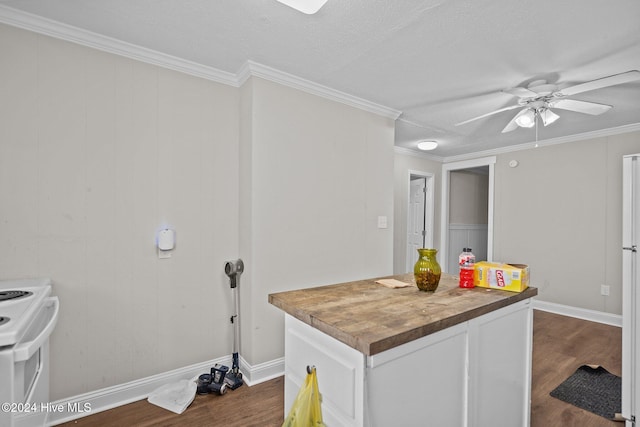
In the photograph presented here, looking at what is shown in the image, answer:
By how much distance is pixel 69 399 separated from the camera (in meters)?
1.96

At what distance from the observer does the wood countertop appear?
3.53ft

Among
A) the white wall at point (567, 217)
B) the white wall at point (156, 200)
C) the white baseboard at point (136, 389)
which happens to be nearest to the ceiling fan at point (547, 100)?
the white wall at point (156, 200)

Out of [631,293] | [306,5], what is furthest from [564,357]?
[306,5]

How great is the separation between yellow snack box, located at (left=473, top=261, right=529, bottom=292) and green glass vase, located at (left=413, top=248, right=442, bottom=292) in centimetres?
31

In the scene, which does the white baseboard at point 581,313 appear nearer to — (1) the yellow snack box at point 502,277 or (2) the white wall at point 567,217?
(2) the white wall at point 567,217

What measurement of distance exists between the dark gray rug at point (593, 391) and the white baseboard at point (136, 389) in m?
2.20

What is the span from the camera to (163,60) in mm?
2287

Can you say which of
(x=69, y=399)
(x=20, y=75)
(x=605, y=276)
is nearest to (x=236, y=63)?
(x=20, y=75)

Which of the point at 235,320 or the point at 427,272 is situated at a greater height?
the point at 427,272

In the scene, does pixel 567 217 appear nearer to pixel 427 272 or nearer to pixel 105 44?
pixel 427 272

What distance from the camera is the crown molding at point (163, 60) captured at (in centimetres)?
185

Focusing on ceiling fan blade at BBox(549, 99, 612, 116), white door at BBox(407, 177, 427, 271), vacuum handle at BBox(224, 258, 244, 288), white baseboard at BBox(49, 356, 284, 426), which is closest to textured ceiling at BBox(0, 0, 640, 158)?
ceiling fan blade at BBox(549, 99, 612, 116)

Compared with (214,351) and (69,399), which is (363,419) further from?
(69,399)

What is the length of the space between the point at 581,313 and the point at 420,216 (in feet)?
8.42
